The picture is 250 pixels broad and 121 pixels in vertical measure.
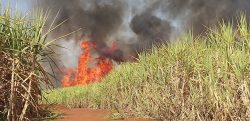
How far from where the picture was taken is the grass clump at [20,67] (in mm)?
5738

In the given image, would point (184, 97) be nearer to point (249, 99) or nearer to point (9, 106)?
point (249, 99)

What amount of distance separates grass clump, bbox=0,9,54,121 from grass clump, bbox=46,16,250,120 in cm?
195

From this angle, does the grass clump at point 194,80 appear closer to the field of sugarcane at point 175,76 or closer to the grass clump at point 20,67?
Result: the field of sugarcane at point 175,76

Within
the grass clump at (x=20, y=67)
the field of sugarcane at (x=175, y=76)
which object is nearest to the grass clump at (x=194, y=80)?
the field of sugarcane at (x=175, y=76)

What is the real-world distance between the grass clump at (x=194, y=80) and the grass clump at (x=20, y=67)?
195cm

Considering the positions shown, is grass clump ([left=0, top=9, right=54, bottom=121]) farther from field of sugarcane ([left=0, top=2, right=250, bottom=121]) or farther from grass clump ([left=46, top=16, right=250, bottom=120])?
grass clump ([left=46, top=16, right=250, bottom=120])

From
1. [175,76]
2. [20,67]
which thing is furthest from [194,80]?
[20,67]

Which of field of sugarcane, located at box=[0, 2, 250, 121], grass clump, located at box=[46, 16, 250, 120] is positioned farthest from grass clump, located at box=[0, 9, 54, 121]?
grass clump, located at box=[46, 16, 250, 120]

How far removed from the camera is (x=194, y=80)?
6.01m

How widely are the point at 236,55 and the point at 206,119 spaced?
0.91 m

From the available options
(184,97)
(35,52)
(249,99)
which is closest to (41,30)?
(35,52)

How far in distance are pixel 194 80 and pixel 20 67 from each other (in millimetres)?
2386

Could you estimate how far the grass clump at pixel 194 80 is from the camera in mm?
5023

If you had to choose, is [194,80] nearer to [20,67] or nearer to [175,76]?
[175,76]
